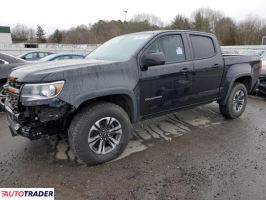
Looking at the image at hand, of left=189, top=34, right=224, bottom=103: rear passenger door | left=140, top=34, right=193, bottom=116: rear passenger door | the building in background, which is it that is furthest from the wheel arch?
the building in background

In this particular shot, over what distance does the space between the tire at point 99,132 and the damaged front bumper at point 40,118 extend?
0.74 feet

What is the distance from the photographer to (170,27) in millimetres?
49438

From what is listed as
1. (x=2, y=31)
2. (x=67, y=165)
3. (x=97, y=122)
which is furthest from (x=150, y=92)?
(x=2, y=31)

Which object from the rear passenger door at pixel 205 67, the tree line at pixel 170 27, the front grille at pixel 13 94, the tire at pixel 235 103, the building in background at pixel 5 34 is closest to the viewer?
the front grille at pixel 13 94

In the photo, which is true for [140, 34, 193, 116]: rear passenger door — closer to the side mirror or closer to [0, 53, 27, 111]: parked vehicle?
the side mirror

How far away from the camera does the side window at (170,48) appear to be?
13.2ft

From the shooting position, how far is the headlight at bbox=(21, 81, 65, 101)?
3.02 metres

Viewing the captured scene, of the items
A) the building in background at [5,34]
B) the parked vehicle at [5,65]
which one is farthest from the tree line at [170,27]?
the parked vehicle at [5,65]

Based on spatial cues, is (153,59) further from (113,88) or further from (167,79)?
(113,88)

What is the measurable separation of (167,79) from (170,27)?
4796 cm

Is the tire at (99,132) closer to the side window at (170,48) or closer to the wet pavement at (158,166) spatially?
the wet pavement at (158,166)

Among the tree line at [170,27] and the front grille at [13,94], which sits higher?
the tree line at [170,27]

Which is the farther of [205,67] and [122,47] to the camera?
[205,67]

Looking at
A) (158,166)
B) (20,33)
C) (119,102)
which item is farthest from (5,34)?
(158,166)
